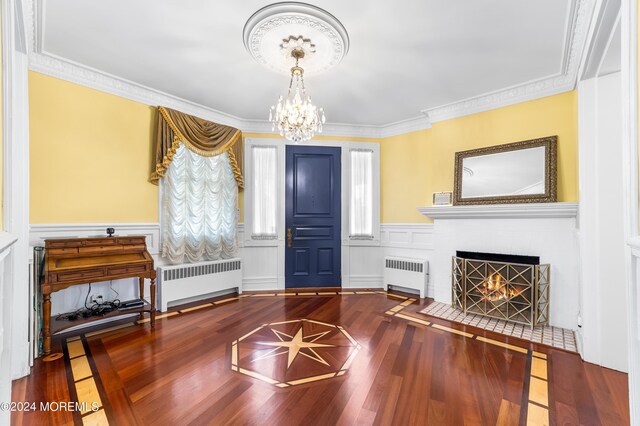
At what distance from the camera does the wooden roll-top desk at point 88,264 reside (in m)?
2.59

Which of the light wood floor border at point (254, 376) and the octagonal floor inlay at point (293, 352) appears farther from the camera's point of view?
the octagonal floor inlay at point (293, 352)

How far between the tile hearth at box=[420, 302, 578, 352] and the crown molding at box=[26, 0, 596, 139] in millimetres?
2683

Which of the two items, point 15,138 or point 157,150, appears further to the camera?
point 157,150

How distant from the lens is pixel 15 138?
215cm

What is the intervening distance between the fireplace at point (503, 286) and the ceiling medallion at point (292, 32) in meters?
2.97

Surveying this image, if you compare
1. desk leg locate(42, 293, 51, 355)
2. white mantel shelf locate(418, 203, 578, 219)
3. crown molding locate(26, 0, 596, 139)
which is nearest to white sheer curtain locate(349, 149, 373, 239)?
crown molding locate(26, 0, 596, 139)

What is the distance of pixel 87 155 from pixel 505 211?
491 cm

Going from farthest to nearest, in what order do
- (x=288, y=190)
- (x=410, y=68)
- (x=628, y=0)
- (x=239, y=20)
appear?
1. (x=288, y=190)
2. (x=410, y=68)
3. (x=239, y=20)
4. (x=628, y=0)

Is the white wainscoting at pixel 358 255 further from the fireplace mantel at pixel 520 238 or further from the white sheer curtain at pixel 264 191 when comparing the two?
the fireplace mantel at pixel 520 238

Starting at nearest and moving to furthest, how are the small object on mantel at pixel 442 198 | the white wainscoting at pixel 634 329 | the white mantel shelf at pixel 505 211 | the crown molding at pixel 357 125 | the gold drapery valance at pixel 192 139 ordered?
the white wainscoting at pixel 634 329 < the crown molding at pixel 357 125 < the white mantel shelf at pixel 505 211 < the gold drapery valance at pixel 192 139 < the small object on mantel at pixel 442 198

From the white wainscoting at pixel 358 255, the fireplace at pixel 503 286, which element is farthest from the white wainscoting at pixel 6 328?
the fireplace at pixel 503 286

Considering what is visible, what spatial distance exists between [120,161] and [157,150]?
0.43m

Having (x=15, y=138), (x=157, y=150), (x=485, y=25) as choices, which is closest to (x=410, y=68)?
(x=485, y=25)

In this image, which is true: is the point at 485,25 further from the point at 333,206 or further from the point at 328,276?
the point at 328,276
